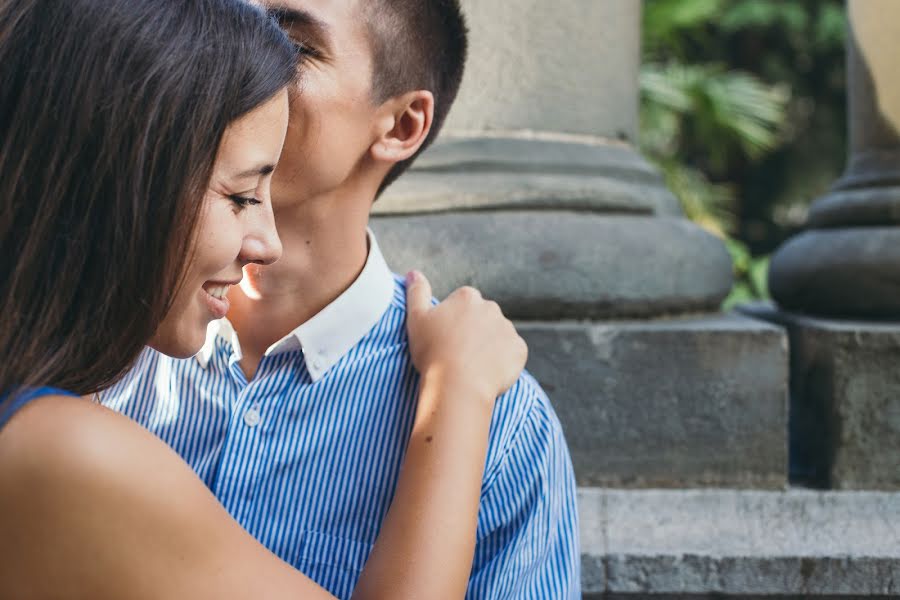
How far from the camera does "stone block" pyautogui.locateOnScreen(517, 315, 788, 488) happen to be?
2.46m

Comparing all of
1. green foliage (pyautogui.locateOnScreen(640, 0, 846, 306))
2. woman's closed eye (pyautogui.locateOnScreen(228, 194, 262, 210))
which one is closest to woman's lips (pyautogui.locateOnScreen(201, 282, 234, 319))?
woman's closed eye (pyautogui.locateOnScreen(228, 194, 262, 210))

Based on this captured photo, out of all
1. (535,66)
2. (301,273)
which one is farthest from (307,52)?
(535,66)

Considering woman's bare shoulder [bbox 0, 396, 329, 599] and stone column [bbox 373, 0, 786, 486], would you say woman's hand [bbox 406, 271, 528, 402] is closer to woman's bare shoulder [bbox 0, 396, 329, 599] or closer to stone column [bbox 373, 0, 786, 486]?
woman's bare shoulder [bbox 0, 396, 329, 599]

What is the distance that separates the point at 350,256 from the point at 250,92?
2.11 ft

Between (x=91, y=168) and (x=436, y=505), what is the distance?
0.70 m

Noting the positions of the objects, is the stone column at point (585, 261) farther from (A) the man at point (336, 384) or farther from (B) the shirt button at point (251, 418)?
(B) the shirt button at point (251, 418)

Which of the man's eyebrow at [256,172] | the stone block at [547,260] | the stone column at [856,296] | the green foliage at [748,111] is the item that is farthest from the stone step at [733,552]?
the green foliage at [748,111]

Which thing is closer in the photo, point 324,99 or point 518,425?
point 518,425

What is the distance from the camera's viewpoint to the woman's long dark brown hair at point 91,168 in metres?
1.13

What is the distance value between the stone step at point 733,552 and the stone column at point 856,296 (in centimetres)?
25

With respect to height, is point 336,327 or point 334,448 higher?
point 336,327

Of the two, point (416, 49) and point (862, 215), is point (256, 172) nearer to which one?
point (416, 49)

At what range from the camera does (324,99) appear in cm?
178

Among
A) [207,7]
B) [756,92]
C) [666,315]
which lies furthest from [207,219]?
[756,92]
